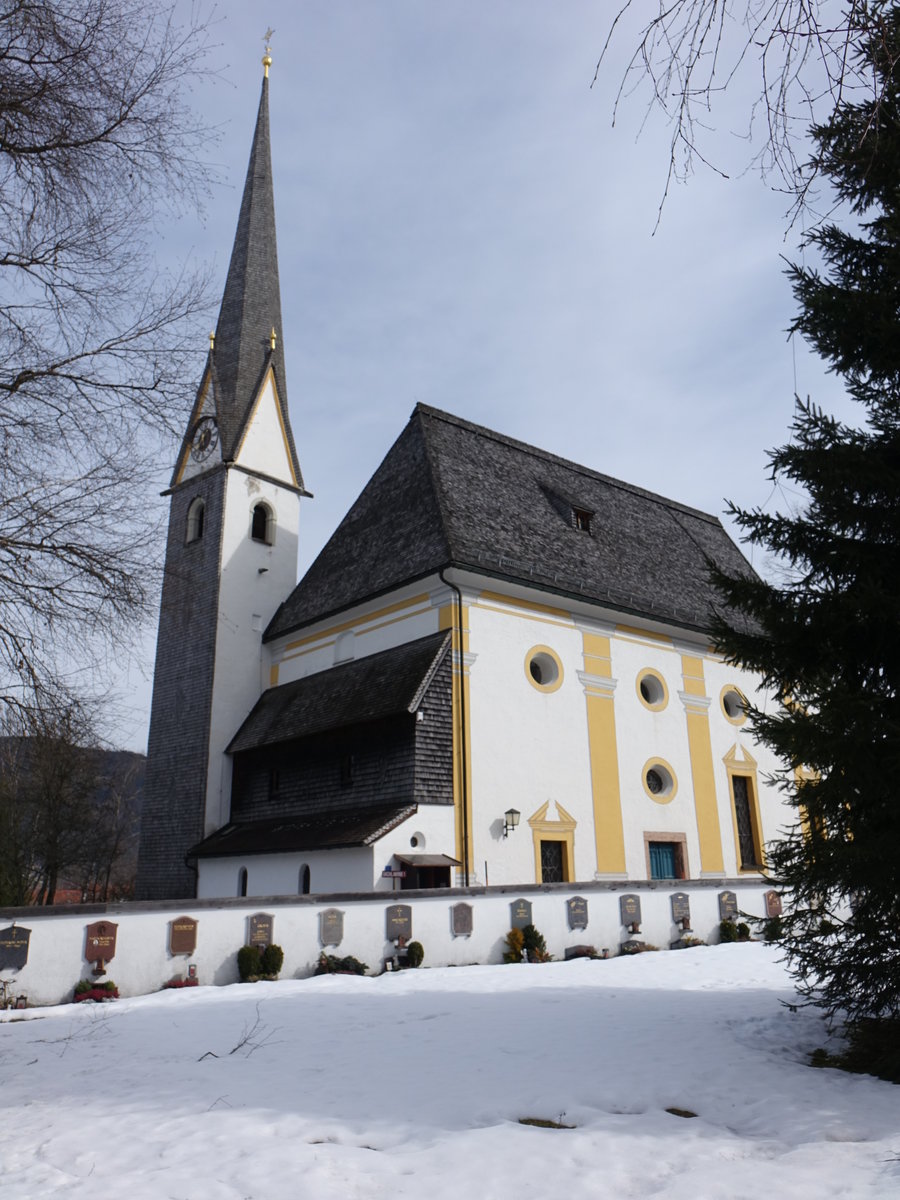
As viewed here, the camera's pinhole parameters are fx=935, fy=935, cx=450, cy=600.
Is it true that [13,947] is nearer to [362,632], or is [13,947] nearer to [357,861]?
[357,861]

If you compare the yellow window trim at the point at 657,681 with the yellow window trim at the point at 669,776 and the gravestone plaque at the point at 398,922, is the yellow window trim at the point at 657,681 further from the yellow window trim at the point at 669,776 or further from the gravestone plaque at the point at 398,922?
the gravestone plaque at the point at 398,922

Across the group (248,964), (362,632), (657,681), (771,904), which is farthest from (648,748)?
(248,964)

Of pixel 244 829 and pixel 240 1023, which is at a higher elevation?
pixel 244 829

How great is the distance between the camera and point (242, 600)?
25859 millimetres

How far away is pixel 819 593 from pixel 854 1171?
5076 mm

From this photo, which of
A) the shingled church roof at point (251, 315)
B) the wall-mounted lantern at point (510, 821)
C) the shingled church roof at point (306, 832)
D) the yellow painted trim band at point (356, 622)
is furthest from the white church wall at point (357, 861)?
the shingled church roof at point (251, 315)

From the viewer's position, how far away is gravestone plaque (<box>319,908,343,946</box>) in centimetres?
1408

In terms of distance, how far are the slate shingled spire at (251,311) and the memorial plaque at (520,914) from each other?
16.3 metres

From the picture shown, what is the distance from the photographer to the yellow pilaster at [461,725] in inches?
744

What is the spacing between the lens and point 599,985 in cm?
1215

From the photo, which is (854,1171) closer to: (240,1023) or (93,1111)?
(93,1111)

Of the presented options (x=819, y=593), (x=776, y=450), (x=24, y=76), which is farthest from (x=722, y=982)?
(x=24, y=76)

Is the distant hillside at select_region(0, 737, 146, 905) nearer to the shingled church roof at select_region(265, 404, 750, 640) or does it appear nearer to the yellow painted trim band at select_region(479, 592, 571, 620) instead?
the shingled church roof at select_region(265, 404, 750, 640)

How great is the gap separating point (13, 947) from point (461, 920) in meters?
6.77
